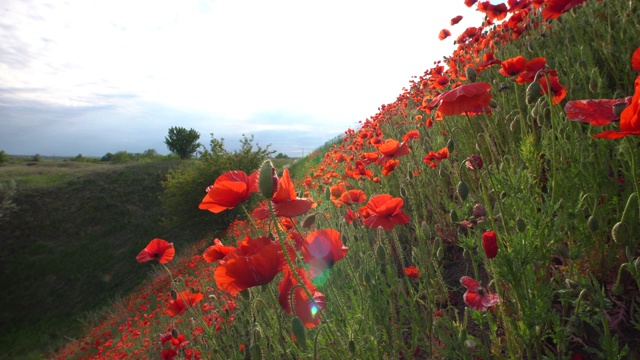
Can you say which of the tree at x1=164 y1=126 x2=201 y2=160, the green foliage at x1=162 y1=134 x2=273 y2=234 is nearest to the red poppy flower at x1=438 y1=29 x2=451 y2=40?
the green foliage at x1=162 y1=134 x2=273 y2=234

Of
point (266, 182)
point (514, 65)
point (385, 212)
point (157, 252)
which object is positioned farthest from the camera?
point (157, 252)

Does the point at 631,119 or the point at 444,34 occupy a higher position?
the point at 444,34

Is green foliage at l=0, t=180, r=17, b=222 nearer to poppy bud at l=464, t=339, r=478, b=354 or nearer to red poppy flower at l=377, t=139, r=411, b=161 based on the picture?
red poppy flower at l=377, t=139, r=411, b=161

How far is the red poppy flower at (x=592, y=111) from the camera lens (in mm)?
1062

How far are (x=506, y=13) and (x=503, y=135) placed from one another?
3.49ft

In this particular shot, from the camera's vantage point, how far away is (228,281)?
47.9 inches

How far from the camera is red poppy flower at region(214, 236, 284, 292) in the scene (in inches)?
45.9

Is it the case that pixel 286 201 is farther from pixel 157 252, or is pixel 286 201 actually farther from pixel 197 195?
pixel 197 195

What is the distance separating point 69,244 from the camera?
18.1 meters

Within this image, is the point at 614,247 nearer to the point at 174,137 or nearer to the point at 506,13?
the point at 506,13

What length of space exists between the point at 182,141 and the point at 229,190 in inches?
1712

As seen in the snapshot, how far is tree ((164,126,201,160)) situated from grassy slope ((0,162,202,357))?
56.9 feet

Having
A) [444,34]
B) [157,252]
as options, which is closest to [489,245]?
[157,252]

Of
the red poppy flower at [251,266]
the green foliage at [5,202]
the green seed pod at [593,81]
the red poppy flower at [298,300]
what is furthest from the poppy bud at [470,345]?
the green foliage at [5,202]
